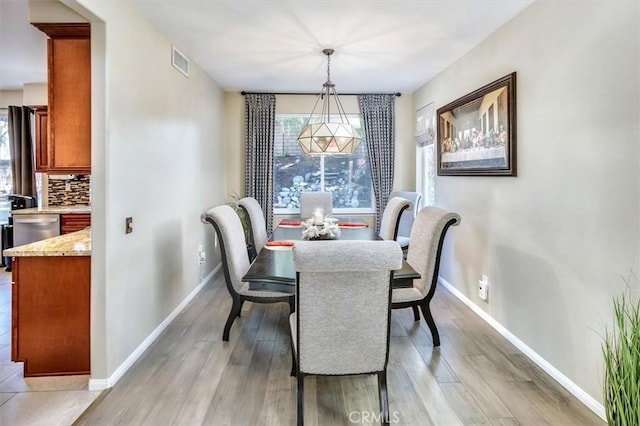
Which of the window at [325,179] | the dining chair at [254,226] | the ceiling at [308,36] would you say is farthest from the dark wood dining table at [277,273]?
the window at [325,179]

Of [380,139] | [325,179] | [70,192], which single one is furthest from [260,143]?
[70,192]

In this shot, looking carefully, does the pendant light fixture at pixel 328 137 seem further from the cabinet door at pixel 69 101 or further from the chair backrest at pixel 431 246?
the cabinet door at pixel 69 101

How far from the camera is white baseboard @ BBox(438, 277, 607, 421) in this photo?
77.5 inches

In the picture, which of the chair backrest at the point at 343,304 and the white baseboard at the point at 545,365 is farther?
the white baseboard at the point at 545,365

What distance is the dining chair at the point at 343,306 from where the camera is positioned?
1592 mm

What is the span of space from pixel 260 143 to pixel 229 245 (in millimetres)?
2868

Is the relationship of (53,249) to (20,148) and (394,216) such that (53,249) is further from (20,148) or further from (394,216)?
(20,148)

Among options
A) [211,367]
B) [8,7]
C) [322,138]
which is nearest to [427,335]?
[211,367]

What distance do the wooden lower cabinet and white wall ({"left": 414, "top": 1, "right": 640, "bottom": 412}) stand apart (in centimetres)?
297

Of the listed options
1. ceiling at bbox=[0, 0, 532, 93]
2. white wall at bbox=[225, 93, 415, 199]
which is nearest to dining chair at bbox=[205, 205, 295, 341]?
ceiling at bbox=[0, 0, 532, 93]

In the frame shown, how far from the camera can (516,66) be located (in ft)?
9.02

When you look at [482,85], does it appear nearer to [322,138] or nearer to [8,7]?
[322,138]

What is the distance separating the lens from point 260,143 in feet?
17.2

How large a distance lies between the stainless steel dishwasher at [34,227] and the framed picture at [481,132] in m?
4.55
